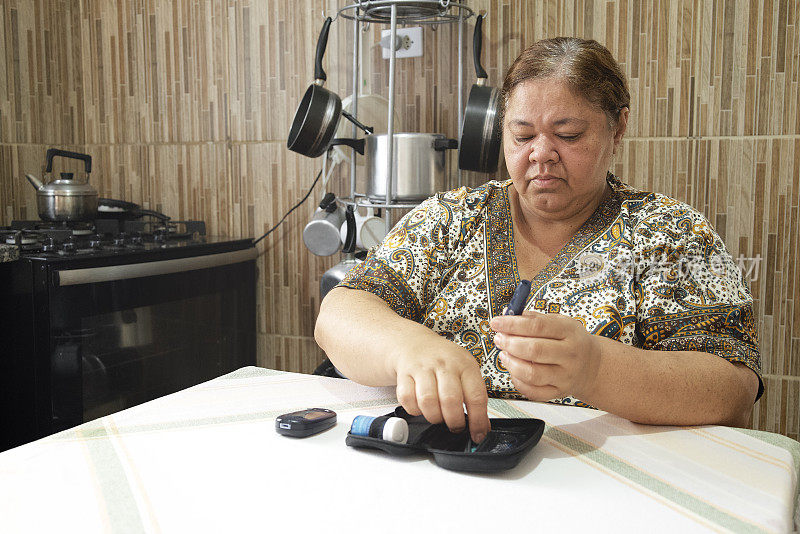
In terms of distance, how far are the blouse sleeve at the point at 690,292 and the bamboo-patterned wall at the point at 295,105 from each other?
0.83 m

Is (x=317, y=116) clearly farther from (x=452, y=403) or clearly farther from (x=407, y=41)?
(x=452, y=403)

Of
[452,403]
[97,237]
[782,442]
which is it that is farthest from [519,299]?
[97,237]

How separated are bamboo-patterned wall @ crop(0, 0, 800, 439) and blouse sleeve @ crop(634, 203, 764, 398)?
2.73ft

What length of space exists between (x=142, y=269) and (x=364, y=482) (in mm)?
1531

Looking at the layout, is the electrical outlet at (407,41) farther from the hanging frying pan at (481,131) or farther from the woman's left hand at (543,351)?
the woman's left hand at (543,351)

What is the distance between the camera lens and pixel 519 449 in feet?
2.37

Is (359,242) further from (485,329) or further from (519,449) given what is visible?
(519,449)

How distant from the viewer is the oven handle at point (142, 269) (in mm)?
1865

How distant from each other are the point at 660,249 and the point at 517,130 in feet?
1.03

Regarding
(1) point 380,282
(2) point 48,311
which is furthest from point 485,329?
(2) point 48,311

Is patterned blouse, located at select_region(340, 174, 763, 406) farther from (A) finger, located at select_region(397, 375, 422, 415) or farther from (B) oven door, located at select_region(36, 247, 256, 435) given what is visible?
(B) oven door, located at select_region(36, 247, 256, 435)

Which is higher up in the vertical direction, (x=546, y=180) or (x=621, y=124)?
(x=621, y=124)

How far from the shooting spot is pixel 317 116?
192cm

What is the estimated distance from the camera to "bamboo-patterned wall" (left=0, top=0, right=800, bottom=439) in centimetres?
186
